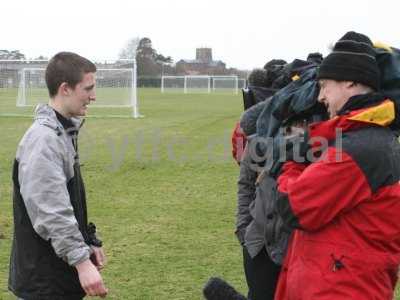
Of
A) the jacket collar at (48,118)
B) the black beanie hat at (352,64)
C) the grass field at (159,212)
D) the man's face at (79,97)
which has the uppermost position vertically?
the black beanie hat at (352,64)

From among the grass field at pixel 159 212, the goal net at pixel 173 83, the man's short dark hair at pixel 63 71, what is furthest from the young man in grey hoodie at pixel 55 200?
the goal net at pixel 173 83

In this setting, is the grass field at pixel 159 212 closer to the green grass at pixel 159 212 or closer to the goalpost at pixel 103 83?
the green grass at pixel 159 212

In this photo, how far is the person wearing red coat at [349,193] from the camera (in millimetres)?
2367

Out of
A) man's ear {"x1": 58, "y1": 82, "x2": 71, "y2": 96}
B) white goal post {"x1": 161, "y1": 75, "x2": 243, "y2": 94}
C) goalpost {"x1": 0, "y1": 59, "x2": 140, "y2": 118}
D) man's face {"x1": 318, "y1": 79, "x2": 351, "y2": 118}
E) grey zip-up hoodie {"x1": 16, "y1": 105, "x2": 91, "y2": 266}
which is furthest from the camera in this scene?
white goal post {"x1": 161, "y1": 75, "x2": 243, "y2": 94}

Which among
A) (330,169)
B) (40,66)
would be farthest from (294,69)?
(40,66)

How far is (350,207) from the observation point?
2.40 meters

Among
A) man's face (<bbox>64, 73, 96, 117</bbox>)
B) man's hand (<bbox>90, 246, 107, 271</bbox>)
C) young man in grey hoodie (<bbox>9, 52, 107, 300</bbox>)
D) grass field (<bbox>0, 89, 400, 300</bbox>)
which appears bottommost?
grass field (<bbox>0, 89, 400, 300</bbox>)

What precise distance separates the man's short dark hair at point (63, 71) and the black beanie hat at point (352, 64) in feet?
3.57

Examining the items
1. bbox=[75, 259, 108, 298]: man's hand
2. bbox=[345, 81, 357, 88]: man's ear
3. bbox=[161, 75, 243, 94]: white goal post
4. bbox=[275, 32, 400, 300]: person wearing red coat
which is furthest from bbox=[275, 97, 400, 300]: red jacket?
bbox=[161, 75, 243, 94]: white goal post

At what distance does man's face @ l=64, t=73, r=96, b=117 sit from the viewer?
2.84m

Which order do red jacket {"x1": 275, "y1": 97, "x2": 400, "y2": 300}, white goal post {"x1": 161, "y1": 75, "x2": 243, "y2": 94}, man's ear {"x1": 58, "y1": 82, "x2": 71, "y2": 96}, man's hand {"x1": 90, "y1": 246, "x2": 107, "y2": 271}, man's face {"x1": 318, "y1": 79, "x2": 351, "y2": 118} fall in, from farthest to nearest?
white goal post {"x1": 161, "y1": 75, "x2": 243, "y2": 94}
man's hand {"x1": 90, "y1": 246, "x2": 107, "y2": 271}
man's ear {"x1": 58, "y1": 82, "x2": 71, "y2": 96}
man's face {"x1": 318, "y1": 79, "x2": 351, "y2": 118}
red jacket {"x1": 275, "y1": 97, "x2": 400, "y2": 300}

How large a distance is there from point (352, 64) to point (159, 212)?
18.1 ft

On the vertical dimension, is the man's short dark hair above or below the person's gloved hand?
above

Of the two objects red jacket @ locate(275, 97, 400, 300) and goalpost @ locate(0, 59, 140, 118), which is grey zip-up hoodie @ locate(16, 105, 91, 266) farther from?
goalpost @ locate(0, 59, 140, 118)
